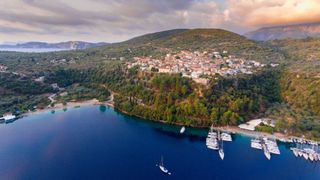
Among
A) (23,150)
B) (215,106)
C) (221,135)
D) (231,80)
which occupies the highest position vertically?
(231,80)

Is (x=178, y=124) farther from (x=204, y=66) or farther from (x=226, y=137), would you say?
(x=204, y=66)

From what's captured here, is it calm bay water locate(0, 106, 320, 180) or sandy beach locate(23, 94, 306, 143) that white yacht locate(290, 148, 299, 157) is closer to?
calm bay water locate(0, 106, 320, 180)

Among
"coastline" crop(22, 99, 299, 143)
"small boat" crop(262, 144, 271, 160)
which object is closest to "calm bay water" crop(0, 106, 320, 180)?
"small boat" crop(262, 144, 271, 160)

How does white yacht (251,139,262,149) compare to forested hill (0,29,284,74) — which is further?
forested hill (0,29,284,74)

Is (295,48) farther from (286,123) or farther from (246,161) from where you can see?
(246,161)

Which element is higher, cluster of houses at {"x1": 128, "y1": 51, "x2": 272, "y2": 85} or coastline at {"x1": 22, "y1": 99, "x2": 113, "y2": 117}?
cluster of houses at {"x1": 128, "y1": 51, "x2": 272, "y2": 85}

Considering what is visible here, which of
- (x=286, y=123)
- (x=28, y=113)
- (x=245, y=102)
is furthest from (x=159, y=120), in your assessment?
(x=28, y=113)
